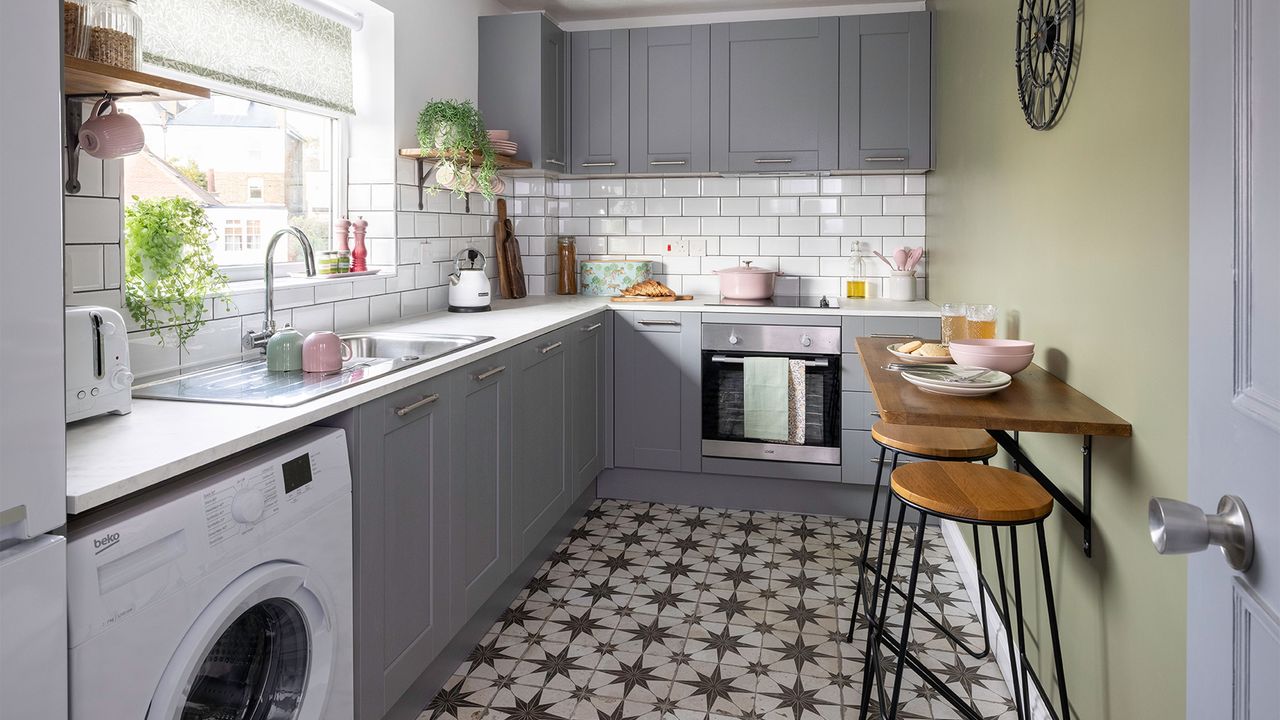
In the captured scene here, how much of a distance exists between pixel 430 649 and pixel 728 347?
2171mm

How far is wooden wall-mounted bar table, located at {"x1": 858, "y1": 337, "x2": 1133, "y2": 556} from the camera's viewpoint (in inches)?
66.8

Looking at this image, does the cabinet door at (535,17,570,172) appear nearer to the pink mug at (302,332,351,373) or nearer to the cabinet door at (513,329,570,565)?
the cabinet door at (513,329,570,565)

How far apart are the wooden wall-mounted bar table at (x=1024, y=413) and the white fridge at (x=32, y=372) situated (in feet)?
4.61

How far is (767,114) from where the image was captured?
429cm

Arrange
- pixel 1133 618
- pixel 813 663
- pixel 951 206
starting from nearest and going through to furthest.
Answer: pixel 1133 618 < pixel 813 663 < pixel 951 206

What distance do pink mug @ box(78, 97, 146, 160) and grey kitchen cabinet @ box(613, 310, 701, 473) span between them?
99.4 inches

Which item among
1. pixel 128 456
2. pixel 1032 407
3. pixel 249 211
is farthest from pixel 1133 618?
pixel 249 211

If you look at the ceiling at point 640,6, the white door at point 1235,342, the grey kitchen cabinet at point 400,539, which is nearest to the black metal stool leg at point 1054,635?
the white door at point 1235,342

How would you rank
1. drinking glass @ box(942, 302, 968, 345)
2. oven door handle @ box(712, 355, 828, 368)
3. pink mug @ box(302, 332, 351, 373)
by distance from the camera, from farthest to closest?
1. oven door handle @ box(712, 355, 828, 368)
2. drinking glass @ box(942, 302, 968, 345)
3. pink mug @ box(302, 332, 351, 373)

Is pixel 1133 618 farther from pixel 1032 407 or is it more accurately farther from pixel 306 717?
pixel 306 717

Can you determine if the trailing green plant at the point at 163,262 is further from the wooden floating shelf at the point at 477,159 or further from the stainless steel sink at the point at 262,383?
the wooden floating shelf at the point at 477,159

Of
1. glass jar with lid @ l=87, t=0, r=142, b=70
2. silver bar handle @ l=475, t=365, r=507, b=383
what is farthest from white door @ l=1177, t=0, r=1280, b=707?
silver bar handle @ l=475, t=365, r=507, b=383

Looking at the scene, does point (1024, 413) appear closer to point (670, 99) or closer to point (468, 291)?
point (468, 291)

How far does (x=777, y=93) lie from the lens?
427 centimetres
